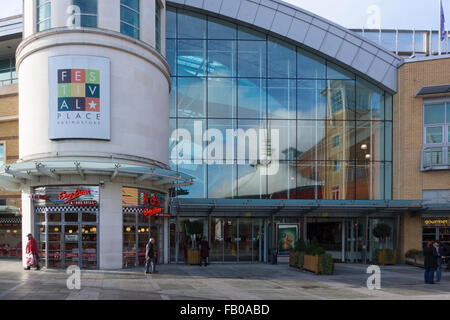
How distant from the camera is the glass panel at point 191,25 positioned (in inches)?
982

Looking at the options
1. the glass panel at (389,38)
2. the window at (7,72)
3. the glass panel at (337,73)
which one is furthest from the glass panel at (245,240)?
the glass panel at (389,38)

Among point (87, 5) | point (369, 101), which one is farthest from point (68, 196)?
point (369, 101)

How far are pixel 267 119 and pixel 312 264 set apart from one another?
32.2ft

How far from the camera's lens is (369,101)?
26.3 meters

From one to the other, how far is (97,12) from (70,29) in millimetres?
1464

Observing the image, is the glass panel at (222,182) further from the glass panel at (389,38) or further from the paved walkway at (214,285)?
the glass panel at (389,38)

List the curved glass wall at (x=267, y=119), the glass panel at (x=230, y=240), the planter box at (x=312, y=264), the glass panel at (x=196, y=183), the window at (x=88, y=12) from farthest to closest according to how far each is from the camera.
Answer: the curved glass wall at (x=267, y=119) → the glass panel at (x=196, y=183) → the glass panel at (x=230, y=240) → the window at (x=88, y=12) → the planter box at (x=312, y=264)

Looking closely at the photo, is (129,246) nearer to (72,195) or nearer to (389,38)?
(72,195)

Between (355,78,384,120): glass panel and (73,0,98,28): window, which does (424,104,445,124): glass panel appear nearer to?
(355,78,384,120): glass panel

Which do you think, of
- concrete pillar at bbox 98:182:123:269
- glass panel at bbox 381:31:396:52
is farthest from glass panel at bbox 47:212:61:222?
glass panel at bbox 381:31:396:52

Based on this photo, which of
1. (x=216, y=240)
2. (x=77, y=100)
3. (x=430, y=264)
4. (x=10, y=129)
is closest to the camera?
(x=430, y=264)

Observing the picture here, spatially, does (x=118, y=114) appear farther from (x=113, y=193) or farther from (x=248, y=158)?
(x=248, y=158)

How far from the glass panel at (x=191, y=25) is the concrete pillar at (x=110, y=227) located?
36.5ft
